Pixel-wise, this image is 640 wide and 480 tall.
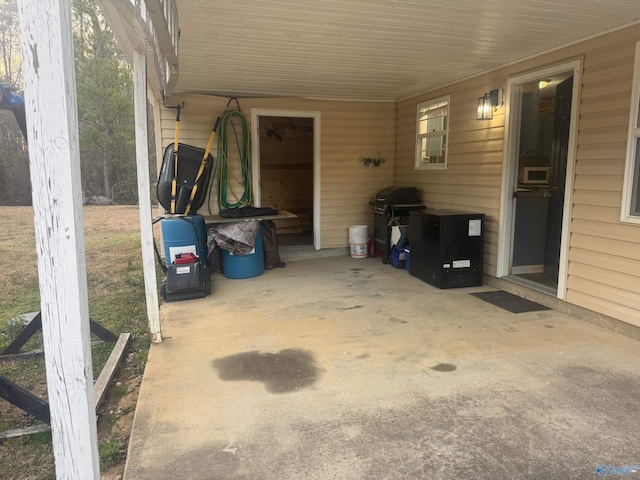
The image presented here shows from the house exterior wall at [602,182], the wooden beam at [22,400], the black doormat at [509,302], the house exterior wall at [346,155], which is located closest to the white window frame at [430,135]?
the house exterior wall at [346,155]

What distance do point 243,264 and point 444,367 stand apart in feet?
10.2

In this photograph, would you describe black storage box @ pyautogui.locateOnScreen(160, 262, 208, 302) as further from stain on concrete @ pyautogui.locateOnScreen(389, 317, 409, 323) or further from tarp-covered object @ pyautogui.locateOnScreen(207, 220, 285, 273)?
stain on concrete @ pyautogui.locateOnScreen(389, 317, 409, 323)

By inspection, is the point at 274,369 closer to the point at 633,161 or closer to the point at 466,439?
the point at 466,439

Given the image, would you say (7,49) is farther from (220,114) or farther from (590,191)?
(590,191)

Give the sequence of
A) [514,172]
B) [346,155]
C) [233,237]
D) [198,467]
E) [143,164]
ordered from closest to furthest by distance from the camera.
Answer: [198,467] < [143,164] < [514,172] < [233,237] < [346,155]

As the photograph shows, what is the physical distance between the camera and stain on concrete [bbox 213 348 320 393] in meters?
2.69

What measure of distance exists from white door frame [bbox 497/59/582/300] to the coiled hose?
11.2 ft

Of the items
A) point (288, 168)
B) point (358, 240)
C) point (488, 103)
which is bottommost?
point (358, 240)

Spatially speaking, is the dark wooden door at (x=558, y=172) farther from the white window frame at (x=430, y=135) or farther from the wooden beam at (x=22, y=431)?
the wooden beam at (x=22, y=431)

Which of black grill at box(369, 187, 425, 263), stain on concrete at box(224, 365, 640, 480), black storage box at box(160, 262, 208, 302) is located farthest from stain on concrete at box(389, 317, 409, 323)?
black grill at box(369, 187, 425, 263)

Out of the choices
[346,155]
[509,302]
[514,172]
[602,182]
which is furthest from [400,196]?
[602,182]

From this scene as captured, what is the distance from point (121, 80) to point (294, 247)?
7.87m

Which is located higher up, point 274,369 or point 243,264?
point 243,264

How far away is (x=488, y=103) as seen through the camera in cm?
480
